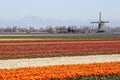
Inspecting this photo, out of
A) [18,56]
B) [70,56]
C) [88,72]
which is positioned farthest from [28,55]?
[88,72]

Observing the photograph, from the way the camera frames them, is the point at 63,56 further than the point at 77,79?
Yes

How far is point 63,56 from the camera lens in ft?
106

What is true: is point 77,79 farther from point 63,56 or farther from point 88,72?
point 63,56

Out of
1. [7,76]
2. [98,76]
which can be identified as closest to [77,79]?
[98,76]

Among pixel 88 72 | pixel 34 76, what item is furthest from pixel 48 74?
pixel 88 72

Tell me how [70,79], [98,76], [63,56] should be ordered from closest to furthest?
1. [70,79]
2. [98,76]
3. [63,56]

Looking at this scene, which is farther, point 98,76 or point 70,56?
point 70,56

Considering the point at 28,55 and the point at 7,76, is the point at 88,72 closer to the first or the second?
the point at 7,76

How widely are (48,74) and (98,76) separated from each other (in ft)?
7.31

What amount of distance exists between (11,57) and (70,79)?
14.3m

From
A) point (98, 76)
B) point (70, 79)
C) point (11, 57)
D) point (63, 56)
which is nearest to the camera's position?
point (70, 79)

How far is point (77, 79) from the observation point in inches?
655

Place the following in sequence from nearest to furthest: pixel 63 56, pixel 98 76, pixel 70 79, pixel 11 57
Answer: pixel 70 79 < pixel 98 76 < pixel 11 57 < pixel 63 56

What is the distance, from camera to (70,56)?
3234 cm
